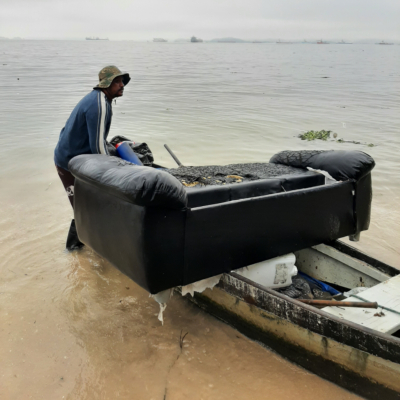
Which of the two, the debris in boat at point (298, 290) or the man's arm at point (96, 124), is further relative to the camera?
the man's arm at point (96, 124)

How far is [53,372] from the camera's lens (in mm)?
3281

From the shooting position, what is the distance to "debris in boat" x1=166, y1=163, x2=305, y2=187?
3.68 m

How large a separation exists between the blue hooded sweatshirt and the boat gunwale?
1779 millimetres

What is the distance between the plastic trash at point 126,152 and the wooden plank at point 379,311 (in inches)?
92.9

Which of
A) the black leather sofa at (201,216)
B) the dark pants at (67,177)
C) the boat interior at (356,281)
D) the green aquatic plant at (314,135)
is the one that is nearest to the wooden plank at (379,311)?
the boat interior at (356,281)

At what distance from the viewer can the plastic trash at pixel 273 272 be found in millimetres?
3480

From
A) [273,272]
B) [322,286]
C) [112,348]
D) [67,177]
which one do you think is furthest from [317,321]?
[67,177]

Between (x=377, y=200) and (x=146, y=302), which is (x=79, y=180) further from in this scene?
(x=377, y=200)

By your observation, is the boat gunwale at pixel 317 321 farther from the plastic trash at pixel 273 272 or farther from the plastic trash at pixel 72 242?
A: the plastic trash at pixel 72 242

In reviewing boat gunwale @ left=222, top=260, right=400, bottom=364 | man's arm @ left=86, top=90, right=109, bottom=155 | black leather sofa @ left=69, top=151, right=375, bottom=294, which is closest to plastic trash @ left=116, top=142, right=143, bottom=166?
man's arm @ left=86, top=90, right=109, bottom=155

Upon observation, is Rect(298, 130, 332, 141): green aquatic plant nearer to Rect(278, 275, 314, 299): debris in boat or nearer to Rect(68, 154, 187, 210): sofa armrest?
Rect(278, 275, 314, 299): debris in boat

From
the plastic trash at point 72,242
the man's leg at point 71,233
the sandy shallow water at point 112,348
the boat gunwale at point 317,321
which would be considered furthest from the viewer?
the plastic trash at point 72,242

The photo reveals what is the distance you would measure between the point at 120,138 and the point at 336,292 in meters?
2.85

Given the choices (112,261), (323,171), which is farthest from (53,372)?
(323,171)
